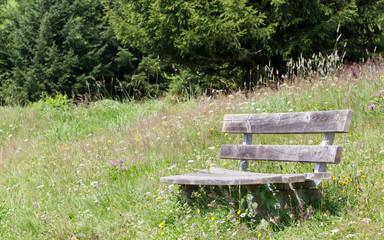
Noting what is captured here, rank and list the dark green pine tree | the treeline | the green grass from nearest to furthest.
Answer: the green grass → the treeline → the dark green pine tree

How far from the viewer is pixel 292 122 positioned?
12.5 ft

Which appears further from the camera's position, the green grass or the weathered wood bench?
the green grass

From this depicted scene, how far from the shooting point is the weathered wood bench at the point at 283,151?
3119mm

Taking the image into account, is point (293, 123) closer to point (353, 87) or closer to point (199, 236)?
point (199, 236)

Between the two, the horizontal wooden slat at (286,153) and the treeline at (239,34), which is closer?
the horizontal wooden slat at (286,153)

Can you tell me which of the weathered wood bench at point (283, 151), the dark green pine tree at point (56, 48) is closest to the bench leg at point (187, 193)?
the weathered wood bench at point (283, 151)

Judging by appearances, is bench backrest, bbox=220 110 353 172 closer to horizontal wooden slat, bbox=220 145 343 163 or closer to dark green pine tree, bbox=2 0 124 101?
horizontal wooden slat, bbox=220 145 343 163

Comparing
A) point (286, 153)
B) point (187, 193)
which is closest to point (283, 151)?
point (286, 153)

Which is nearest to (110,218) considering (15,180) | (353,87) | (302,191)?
(302,191)

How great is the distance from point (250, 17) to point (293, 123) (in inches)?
195

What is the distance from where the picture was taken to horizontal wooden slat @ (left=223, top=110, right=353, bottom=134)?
11.0ft

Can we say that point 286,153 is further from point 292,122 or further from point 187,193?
point 187,193

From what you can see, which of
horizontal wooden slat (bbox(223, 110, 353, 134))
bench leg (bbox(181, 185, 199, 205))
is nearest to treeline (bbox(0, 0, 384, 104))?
horizontal wooden slat (bbox(223, 110, 353, 134))

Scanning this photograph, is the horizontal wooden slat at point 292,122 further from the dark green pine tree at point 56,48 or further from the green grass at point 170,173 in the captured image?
the dark green pine tree at point 56,48
